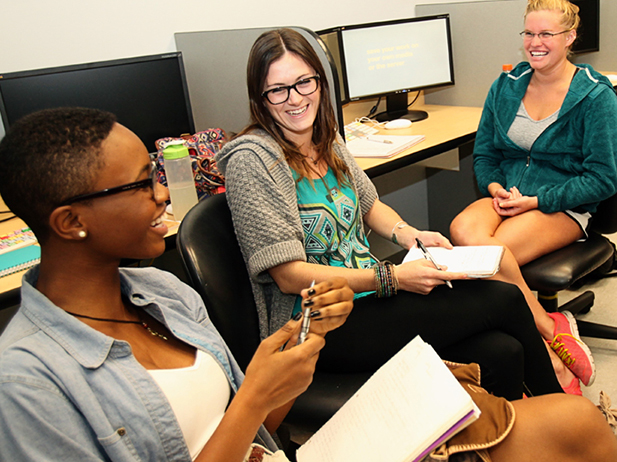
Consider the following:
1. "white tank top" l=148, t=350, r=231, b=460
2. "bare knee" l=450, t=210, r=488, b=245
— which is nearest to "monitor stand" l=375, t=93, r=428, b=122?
"bare knee" l=450, t=210, r=488, b=245

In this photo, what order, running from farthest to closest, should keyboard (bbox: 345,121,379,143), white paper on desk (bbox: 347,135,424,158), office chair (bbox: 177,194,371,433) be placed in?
1. keyboard (bbox: 345,121,379,143)
2. white paper on desk (bbox: 347,135,424,158)
3. office chair (bbox: 177,194,371,433)

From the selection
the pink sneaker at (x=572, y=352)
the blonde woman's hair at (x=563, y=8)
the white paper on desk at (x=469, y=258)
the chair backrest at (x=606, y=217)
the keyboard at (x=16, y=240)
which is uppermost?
the blonde woman's hair at (x=563, y=8)

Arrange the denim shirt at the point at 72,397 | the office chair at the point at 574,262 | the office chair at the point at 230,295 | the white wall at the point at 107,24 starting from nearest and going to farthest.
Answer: the denim shirt at the point at 72,397, the office chair at the point at 230,295, the office chair at the point at 574,262, the white wall at the point at 107,24

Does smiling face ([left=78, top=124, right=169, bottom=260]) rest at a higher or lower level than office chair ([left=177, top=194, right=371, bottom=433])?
higher

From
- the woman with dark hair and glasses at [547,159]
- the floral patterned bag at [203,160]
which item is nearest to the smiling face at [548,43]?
the woman with dark hair and glasses at [547,159]

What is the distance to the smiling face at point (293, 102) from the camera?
1385 millimetres

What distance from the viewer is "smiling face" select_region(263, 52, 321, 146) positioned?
4.54ft

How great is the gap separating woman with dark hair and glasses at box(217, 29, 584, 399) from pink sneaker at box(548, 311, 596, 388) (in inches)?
9.2

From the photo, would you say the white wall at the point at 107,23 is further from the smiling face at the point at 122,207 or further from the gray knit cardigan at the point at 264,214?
the smiling face at the point at 122,207

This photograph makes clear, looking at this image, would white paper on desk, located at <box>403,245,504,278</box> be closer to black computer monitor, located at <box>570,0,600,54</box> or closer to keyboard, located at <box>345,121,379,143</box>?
keyboard, located at <box>345,121,379,143</box>

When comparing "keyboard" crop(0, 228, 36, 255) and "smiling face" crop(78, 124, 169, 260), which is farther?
"keyboard" crop(0, 228, 36, 255)

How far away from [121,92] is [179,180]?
53 centimetres

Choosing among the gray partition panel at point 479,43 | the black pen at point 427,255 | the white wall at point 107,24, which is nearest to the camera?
the black pen at point 427,255

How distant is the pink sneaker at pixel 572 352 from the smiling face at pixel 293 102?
0.93m
